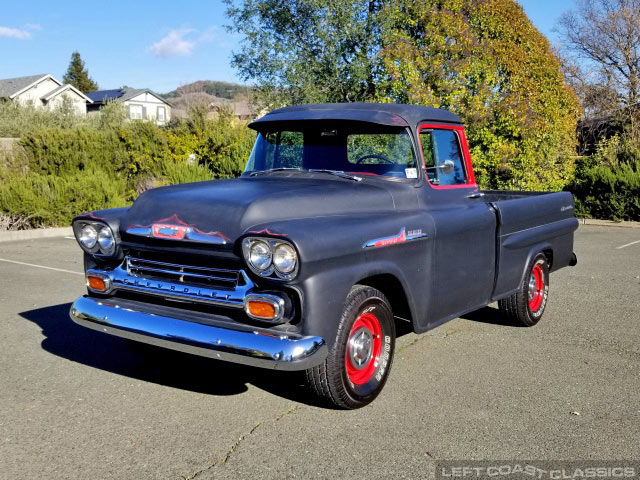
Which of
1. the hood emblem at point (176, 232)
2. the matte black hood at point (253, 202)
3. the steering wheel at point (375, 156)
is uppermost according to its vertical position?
the steering wheel at point (375, 156)

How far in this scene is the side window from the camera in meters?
5.10

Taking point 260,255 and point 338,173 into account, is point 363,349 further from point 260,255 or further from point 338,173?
point 338,173

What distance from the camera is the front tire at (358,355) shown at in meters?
3.82

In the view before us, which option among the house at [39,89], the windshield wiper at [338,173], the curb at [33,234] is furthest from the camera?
the house at [39,89]

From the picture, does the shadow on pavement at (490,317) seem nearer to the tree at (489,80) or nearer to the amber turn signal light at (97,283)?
the amber turn signal light at (97,283)

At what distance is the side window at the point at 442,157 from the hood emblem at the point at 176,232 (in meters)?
1.93

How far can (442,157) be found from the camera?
5.32 m

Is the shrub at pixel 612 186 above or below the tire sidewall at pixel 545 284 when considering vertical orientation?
above

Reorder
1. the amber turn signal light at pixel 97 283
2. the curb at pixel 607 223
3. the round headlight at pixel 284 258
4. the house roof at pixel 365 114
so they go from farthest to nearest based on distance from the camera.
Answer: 1. the curb at pixel 607 223
2. the house roof at pixel 365 114
3. the amber turn signal light at pixel 97 283
4. the round headlight at pixel 284 258

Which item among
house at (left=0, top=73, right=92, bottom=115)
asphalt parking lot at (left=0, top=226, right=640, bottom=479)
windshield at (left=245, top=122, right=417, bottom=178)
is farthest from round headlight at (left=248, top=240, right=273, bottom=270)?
house at (left=0, top=73, right=92, bottom=115)

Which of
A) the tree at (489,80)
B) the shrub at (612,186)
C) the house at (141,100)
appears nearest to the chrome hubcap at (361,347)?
the tree at (489,80)

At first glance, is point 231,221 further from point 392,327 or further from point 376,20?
point 376,20

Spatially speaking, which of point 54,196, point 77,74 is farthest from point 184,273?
point 77,74

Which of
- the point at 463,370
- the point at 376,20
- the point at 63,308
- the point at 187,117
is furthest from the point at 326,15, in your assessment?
the point at 463,370
